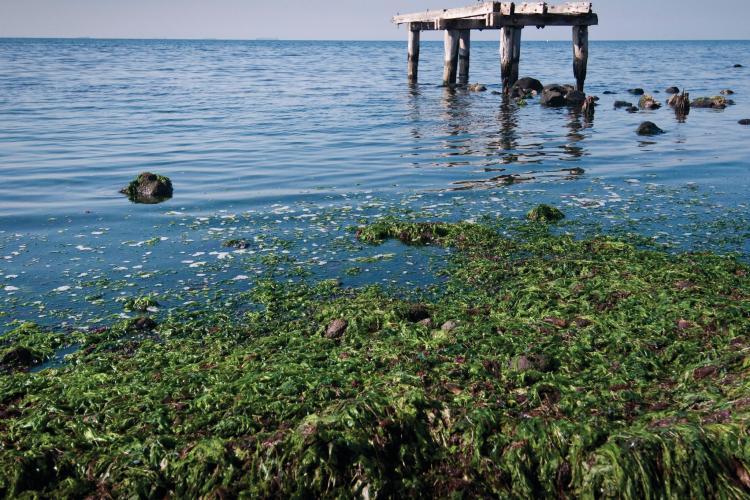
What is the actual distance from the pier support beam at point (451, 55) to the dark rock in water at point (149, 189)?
72.6 feet

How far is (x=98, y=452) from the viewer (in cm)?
423

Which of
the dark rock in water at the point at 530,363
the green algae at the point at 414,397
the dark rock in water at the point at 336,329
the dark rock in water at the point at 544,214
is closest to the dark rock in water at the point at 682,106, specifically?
the dark rock in water at the point at 544,214

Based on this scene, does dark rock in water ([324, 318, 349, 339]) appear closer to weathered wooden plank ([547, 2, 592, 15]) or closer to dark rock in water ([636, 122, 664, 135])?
dark rock in water ([636, 122, 664, 135])

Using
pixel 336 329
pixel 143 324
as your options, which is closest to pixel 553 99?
pixel 336 329

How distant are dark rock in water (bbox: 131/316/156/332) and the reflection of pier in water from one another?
7252 millimetres

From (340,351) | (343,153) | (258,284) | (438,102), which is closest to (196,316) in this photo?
(258,284)

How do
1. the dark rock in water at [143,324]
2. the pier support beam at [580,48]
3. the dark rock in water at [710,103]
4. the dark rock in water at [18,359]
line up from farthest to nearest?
the pier support beam at [580,48] → the dark rock in water at [710,103] → the dark rock in water at [143,324] → the dark rock in water at [18,359]

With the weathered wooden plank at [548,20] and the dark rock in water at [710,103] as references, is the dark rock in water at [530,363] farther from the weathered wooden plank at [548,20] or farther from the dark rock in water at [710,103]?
the dark rock in water at [710,103]

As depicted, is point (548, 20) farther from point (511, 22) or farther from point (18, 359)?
point (18, 359)

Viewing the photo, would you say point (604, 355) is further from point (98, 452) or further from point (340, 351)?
point (98, 452)

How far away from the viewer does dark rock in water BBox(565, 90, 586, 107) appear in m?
27.4

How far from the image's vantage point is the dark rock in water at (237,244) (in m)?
9.16

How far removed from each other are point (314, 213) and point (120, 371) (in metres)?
5.72

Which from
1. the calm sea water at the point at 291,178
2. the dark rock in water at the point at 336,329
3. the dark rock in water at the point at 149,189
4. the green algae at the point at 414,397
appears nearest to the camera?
the green algae at the point at 414,397
